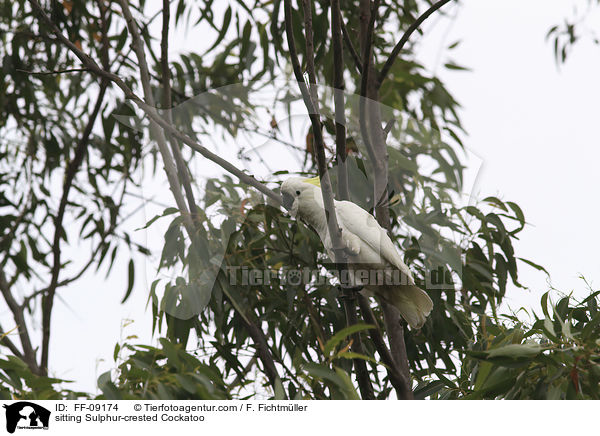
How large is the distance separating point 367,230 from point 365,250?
0.22 feet

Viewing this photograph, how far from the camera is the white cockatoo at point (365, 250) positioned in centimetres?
154

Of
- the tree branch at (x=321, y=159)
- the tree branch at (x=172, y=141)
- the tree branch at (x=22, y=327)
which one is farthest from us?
the tree branch at (x=22, y=327)

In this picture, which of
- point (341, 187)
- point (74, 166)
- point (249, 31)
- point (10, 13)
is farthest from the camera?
point (10, 13)

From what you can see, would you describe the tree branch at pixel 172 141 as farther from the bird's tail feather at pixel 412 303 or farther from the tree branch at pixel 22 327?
the tree branch at pixel 22 327

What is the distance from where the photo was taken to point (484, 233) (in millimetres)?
1974

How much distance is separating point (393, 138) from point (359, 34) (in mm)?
402

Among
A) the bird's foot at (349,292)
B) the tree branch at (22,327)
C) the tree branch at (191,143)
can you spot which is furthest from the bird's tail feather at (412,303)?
the tree branch at (22,327)

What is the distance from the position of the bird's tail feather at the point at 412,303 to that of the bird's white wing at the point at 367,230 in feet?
0.13

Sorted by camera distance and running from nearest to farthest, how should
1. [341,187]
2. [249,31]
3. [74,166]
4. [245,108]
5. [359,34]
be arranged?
1. [341,187]
2. [245,108]
3. [359,34]
4. [249,31]
5. [74,166]

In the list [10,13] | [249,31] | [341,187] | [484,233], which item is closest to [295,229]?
[341,187]

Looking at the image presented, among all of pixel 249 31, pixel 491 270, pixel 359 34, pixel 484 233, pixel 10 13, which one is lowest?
pixel 491 270

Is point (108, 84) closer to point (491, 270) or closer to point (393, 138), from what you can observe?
point (393, 138)
